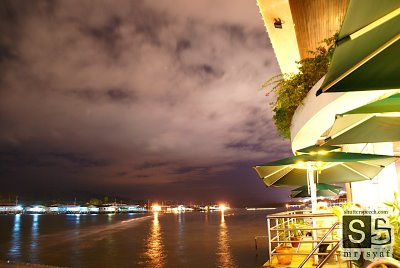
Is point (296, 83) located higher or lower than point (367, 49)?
higher

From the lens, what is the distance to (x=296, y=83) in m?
8.11

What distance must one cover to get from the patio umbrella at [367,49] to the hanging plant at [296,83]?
518 cm

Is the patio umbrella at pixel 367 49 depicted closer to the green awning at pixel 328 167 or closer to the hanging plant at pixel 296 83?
the green awning at pixel 328 167

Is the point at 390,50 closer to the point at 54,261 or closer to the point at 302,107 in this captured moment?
the point at 302,107

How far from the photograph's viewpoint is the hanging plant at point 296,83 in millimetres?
7516

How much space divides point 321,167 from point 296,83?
2436 mm

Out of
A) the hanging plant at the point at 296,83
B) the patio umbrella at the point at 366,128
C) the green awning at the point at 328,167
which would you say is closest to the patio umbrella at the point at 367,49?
the patio umbrella at the point at 366,128

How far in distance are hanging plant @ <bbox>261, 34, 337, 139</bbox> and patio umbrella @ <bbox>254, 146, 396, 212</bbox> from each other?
5.84 ft

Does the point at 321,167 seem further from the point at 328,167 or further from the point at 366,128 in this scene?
the point at 366,128

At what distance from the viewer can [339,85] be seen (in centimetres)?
205

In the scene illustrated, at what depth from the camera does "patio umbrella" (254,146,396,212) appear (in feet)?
16.5

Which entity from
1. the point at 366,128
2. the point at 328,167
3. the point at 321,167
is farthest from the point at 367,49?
the point at 328,167

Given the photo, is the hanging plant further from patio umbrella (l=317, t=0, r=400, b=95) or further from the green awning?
patio umbrella (l=317, t=0, r=400, b=95)

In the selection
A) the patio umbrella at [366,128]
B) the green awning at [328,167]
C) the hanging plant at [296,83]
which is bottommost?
the green awning at [328,167]
